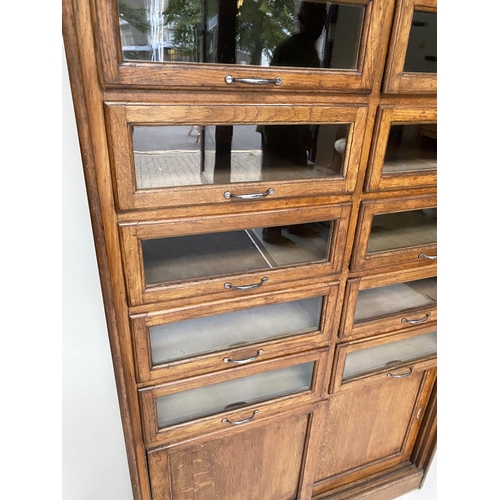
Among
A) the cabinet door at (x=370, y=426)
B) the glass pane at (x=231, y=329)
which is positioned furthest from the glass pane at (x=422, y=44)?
the cabinet door at (x=370, y=426)

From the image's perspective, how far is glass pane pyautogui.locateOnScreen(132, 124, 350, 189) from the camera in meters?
0.66

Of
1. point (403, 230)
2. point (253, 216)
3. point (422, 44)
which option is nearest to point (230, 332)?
point (253, 216)

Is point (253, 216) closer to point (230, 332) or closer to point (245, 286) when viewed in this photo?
point (245, 286)

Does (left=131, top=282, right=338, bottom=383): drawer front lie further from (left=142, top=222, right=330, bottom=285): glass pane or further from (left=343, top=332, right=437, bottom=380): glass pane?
(left=343, top=332, right=437, bottom=380): glass pane

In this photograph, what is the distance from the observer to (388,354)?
44.8 inches

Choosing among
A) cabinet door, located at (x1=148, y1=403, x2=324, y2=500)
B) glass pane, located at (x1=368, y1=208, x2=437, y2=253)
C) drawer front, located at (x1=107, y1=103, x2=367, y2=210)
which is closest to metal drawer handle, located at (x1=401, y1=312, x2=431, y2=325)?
glass pane, located at (x1=368, y1=208, x2=437, y2=253)

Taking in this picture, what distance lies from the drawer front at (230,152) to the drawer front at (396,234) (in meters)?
0.11

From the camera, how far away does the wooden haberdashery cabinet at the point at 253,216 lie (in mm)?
609

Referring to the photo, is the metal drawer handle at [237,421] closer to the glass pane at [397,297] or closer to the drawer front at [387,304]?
the drawer front at [387,304]

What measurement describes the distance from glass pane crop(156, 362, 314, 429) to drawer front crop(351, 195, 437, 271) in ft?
1.08
